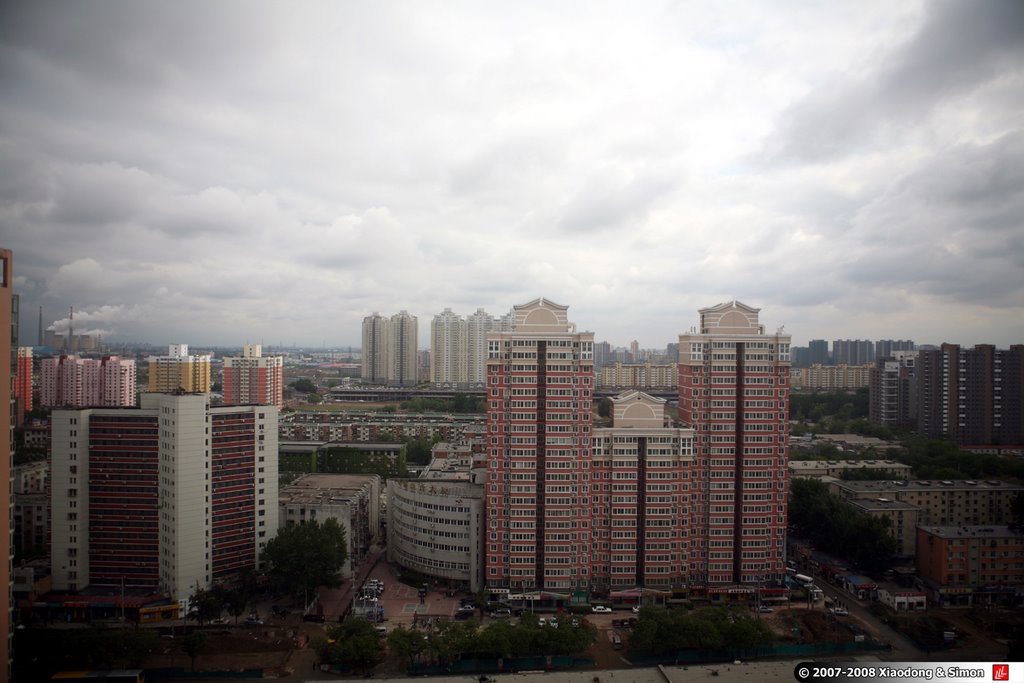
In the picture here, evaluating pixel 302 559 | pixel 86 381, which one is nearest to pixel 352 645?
pixel 302 559

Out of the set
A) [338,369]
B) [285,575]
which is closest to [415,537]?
[285,575]

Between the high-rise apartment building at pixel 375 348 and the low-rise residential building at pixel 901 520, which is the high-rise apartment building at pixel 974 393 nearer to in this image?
the low-rise residential building at pixel 901 520

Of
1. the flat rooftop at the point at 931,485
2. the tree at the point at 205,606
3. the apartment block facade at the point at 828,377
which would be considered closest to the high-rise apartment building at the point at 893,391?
the apartment block facade at the point at 828,377

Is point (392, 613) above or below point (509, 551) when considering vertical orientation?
below

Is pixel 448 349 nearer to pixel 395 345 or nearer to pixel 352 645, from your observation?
pixel 395 345

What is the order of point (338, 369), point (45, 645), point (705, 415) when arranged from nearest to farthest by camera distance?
point (45, 645), point (705, 415), point (338, 369)

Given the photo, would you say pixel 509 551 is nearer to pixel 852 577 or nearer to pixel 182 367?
pixel 852 577
